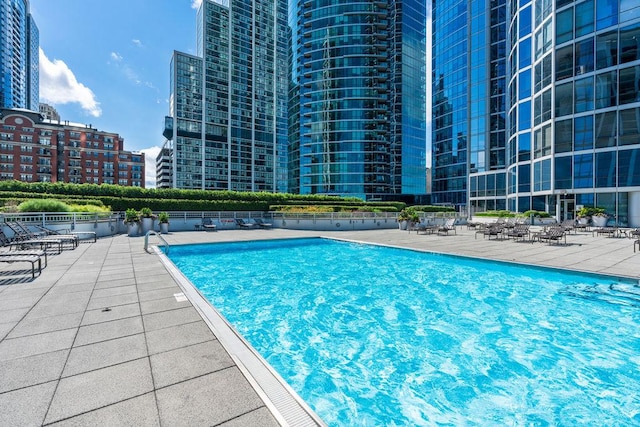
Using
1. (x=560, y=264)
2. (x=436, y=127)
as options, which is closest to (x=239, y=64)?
(x=436, y=127)

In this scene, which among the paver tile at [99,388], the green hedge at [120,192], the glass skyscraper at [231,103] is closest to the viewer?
the paver tile at [99,388]

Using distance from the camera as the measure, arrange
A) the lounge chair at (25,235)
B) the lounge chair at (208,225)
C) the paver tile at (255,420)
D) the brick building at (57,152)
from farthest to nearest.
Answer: the brick building at (57,152), the lounge chair at (208,225), the lounge chair at (25,235), the paver tile at (255,420)

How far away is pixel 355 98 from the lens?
74062 mm

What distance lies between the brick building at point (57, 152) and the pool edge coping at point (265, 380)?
107371 millimetres

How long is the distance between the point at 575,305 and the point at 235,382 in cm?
871

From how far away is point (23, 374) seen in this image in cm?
339

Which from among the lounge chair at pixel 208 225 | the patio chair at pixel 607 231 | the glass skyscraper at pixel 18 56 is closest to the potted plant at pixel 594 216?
the patio chair at pixel 607 231

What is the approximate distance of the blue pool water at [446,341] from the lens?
13.0ft

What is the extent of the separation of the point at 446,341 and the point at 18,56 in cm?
18904

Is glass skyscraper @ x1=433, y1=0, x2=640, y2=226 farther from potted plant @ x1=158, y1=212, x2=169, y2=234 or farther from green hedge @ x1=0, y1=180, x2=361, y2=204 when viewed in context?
potted plant @ x1=158, y1=212, x2=169, y2=234

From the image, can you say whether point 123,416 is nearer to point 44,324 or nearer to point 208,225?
point 44,324

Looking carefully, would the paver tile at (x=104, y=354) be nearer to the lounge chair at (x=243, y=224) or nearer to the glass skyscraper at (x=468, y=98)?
the lounge chair at (x=243, y=224)

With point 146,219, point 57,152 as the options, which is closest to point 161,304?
point 146,219

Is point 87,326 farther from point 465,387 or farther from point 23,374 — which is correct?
point 465,387
